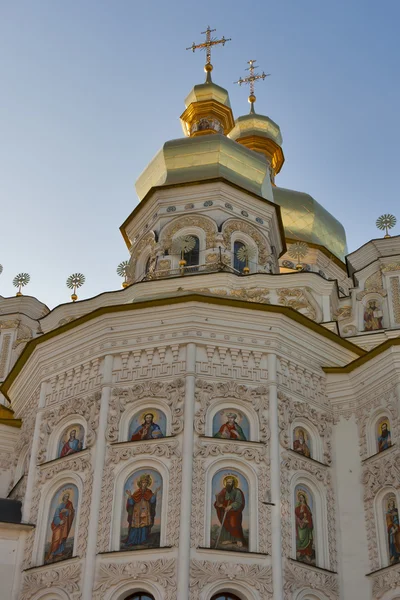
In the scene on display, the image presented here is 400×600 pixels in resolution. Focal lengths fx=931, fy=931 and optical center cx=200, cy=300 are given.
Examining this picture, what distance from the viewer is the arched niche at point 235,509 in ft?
50.0

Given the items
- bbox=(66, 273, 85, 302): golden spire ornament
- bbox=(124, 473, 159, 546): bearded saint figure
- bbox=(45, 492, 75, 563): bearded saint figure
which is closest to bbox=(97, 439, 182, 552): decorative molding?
bbox=(124, 473, 159, 546): bearded saint figure

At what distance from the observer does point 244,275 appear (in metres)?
21.4

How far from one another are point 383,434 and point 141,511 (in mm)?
4733

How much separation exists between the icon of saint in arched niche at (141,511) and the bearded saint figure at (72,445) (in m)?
1.39

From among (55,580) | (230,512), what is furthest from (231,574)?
(55,580)

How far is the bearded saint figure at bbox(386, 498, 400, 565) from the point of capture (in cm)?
1573

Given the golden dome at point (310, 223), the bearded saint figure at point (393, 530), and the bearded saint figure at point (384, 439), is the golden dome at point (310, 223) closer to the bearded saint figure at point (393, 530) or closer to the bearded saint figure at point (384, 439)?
the bearded saint figure at point (384, 439)

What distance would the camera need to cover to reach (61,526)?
53.1ft

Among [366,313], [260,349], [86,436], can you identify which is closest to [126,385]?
[86,436]

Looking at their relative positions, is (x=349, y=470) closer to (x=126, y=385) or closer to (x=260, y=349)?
(x=260, y=349)

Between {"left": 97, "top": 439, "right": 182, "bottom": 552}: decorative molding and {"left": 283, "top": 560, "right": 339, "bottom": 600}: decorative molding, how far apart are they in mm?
1919

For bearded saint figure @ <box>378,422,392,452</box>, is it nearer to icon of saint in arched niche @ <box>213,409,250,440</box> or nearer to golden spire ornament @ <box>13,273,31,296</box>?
icon of saint in arched niche @ <box>213,409,250,440</box>

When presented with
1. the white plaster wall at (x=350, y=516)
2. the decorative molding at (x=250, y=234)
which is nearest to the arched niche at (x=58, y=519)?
the white plaster wall at (x=350, y=516)

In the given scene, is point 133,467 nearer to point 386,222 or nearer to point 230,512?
point 230,512
